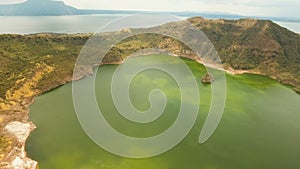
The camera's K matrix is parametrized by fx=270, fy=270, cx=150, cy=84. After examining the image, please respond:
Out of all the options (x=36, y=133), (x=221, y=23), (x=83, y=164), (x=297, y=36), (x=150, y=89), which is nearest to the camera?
(x=83, y=164)

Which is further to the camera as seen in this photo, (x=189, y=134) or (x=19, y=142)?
(x=189, y=134)

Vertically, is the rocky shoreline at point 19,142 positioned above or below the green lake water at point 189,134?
above

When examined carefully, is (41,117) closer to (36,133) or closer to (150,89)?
(36,133)

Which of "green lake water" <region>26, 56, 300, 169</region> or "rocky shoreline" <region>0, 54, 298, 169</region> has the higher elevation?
"rocky shoreline" <region>0, 54, 298, 169</region>

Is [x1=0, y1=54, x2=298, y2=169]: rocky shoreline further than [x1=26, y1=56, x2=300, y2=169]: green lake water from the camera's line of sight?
No

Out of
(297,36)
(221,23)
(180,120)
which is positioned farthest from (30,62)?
(297,36)

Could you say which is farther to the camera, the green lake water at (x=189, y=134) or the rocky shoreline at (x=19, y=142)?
the green lake water at (x=189, y=134)

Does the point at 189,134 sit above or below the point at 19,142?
below

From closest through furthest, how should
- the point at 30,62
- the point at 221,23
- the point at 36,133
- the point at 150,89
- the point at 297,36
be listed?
the point at 36,133 → the point at 150,89 → the point at 30,62 → the point at 297,36 → the point at 221,23
